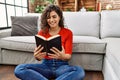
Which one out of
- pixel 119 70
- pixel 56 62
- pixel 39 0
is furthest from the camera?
pixel 39 0

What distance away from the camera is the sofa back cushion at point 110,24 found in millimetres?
2284

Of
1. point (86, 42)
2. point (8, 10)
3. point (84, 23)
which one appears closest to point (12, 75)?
point (86, 42)

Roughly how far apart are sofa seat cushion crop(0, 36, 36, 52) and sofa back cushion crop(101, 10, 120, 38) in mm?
1067

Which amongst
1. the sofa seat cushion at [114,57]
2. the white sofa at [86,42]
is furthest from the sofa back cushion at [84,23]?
the sofa seat cushion at [114,57]

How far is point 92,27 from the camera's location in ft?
7.89

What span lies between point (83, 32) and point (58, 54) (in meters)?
1.13

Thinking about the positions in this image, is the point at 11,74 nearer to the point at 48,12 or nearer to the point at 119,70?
the point at 48,12

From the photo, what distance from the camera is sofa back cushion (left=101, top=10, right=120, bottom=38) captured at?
2.28 m

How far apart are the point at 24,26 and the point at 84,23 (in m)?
0.92

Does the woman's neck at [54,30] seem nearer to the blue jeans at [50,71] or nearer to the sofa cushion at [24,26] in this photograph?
the blue jeans at [50,71]

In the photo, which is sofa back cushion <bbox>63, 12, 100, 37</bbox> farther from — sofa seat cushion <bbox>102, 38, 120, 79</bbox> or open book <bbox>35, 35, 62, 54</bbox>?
open book <bbox>35, 35, 62, 54</bbox>

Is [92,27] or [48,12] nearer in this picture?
[48,12]

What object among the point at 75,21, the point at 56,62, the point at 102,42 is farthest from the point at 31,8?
the point at 56,62

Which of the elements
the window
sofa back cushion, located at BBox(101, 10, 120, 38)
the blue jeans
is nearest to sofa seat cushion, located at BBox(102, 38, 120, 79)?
the blue jeans
